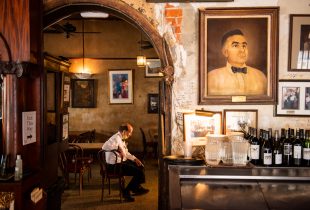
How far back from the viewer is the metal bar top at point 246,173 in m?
3.09

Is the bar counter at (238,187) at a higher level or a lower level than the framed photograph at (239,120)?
lower

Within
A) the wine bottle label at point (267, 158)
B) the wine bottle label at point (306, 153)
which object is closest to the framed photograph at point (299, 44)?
the wine bottle label at point (306, 153)

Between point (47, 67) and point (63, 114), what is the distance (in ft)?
3.23

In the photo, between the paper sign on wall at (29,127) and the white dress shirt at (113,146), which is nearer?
the paper sign on wall at (29,127)

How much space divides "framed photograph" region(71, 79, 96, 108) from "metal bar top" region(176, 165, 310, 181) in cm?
789

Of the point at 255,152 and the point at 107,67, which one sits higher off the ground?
the point at 107,67

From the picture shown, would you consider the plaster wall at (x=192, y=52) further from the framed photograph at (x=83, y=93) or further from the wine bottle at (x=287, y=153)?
the framed photograph at (x=83, y=93)

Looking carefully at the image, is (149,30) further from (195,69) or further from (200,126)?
(200,126)

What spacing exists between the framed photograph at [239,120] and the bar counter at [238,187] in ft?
1.94

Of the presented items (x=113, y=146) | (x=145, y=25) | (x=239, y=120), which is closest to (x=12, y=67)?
(x=145, y=25)

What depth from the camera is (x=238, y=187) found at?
298 centimetres

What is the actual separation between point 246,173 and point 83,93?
8.37 metres

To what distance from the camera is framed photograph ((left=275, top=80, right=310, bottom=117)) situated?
Answer: 382 centimetres

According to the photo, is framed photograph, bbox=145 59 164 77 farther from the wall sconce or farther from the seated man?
the wall sconce
